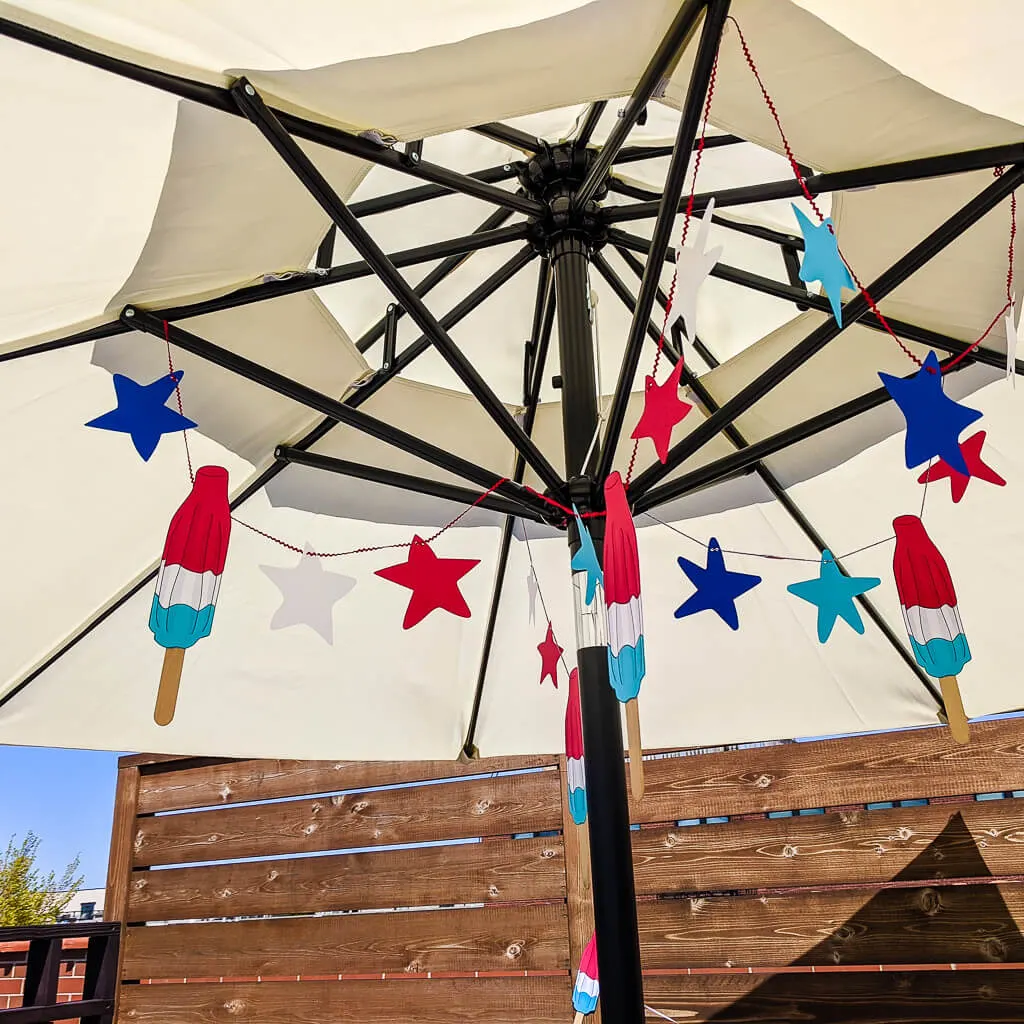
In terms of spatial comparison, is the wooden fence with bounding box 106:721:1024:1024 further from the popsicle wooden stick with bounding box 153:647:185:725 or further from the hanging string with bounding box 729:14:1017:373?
the popsicle wooden stick with bounding box 153:647:185:725

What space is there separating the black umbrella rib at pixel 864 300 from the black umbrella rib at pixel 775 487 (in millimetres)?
547

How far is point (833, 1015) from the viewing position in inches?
107

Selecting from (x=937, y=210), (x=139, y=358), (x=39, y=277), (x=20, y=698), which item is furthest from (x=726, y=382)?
(x=20, y=698)

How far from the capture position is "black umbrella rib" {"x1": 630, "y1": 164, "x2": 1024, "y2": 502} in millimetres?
1386

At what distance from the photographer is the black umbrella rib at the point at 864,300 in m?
1.39

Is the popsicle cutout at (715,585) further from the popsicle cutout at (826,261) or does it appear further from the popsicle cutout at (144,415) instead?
the popsicle cutout at (144,415)

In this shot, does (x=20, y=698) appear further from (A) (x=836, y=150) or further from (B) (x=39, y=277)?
(A) (x=836, y=150)

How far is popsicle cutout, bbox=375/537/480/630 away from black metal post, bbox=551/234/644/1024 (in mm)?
321

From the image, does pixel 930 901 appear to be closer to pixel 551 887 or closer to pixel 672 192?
pixel 551 887

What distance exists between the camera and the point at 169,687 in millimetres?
1317

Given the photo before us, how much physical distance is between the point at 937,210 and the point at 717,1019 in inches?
99.1

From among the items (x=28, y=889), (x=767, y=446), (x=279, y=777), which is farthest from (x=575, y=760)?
(x=28, y=889)

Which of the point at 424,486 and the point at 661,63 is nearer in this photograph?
the point at 661,63

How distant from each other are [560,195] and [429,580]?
0.90 meters
